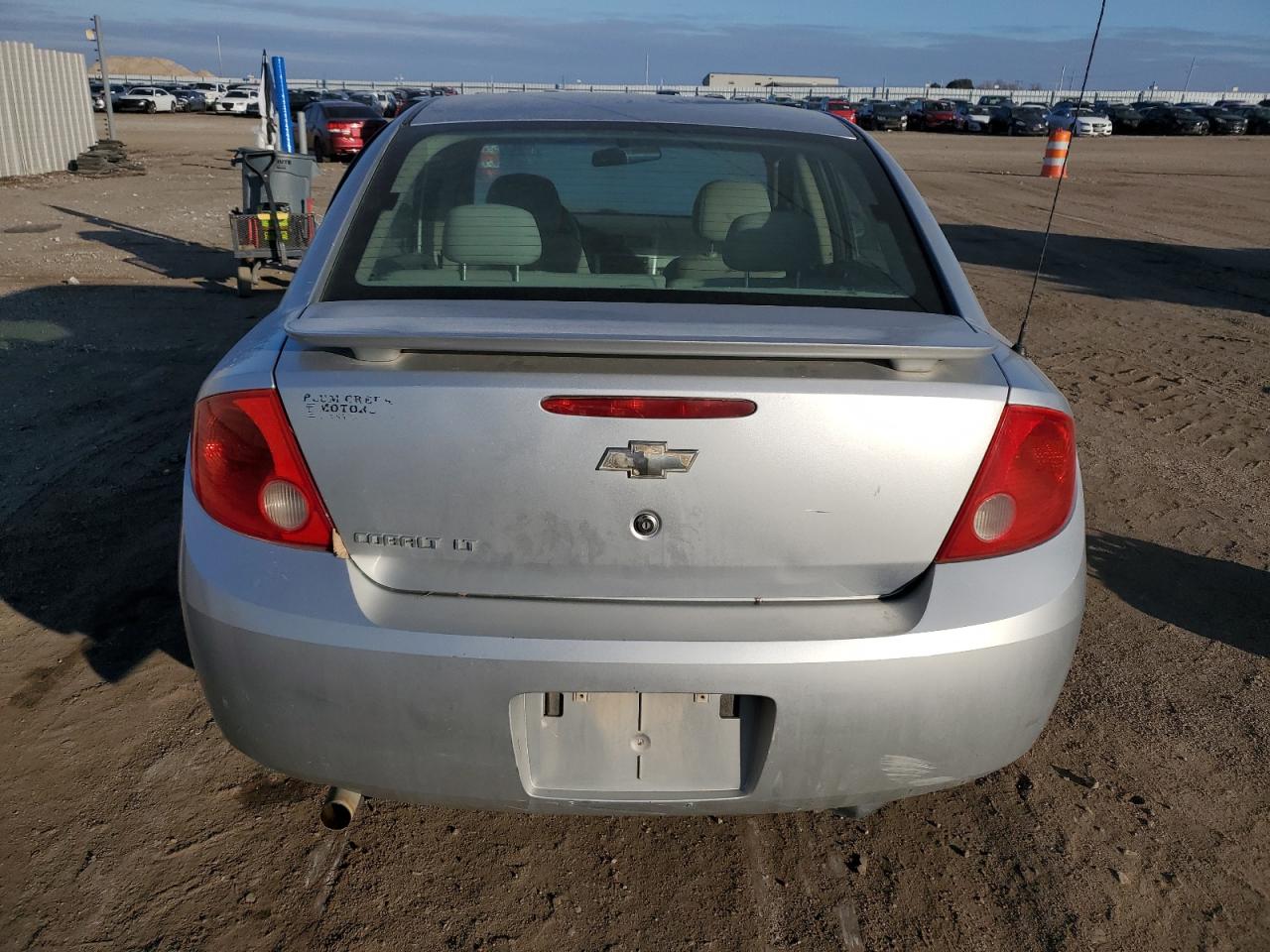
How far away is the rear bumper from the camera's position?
6.30 ft

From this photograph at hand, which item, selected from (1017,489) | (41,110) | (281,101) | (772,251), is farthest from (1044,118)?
(1017,489)

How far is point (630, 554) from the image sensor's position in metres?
1.98

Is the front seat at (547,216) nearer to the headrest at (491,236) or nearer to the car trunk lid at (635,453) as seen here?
the headrest at (491,236)

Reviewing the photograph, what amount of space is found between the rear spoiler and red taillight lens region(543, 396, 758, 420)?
92mm

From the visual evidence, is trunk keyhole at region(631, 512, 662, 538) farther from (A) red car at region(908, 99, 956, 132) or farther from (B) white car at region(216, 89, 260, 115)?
(B) white car at region(216, 89, 260, 115)

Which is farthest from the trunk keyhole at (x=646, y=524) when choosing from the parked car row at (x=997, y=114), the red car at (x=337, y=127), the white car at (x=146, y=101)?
the white car at (x=146, y=101)

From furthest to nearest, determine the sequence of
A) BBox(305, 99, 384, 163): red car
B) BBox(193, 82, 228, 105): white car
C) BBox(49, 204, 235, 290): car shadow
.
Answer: BBox(193, 82, 228, 105): white car, BBox(305, 99, 384, 163): red car, BBox(49, 204, 235, 290): car shadow

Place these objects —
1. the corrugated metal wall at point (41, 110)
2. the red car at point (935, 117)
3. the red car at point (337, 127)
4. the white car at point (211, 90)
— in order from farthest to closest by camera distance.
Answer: the white car at point (211, 90) → the red car at point (935, 117) → the red car at point (337, 127) → the corrugated metal wall at point (41, 110)

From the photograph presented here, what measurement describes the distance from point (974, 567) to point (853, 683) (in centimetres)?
35

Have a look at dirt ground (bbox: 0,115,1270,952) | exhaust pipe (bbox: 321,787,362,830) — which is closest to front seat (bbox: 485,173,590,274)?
exhaust pipe (bbox: 321,787,362,830)

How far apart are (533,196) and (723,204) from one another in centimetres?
54

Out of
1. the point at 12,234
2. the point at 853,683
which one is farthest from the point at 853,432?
the point at 12,234

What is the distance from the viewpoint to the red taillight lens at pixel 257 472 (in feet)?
6.57

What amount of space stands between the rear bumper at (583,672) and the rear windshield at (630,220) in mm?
714
